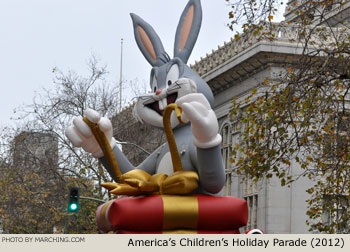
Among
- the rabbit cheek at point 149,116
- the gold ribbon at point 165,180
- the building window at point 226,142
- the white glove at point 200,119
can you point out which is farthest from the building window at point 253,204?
the white glove at point 200,119

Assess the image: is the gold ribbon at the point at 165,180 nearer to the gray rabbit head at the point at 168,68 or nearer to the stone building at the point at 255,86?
the gray rabbit head at the point at 168,68

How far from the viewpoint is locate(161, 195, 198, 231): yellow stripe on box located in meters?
9.30

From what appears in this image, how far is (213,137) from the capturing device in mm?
9188

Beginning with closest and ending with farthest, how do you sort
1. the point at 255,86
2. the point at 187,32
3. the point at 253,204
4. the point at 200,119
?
1. the point at 200,119
2. the point at 187,32
3. the point at 255,86
4. the point at 253,204

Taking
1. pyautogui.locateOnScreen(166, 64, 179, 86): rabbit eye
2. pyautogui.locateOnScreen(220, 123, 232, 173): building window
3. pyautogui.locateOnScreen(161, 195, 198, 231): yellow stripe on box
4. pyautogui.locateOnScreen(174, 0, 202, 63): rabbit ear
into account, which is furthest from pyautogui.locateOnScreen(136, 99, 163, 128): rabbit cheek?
pyautogui.locateOnScreen(220, 123, 232, 173): building window

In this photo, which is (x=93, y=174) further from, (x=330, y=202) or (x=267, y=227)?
(x=330, y=202)

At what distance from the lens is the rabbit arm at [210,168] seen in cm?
928

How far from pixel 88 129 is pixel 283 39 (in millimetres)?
18764

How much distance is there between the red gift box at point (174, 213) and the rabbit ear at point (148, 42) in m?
1.94

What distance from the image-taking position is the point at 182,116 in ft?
30.0

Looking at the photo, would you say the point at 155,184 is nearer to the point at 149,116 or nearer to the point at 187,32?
the point at 149,116

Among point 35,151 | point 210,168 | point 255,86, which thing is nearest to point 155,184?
point 210,168

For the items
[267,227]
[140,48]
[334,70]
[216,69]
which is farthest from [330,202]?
[216,69]

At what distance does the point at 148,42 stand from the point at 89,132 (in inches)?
55.2
